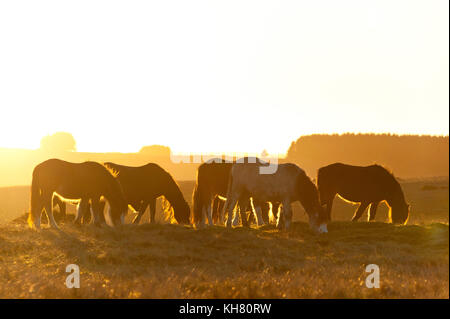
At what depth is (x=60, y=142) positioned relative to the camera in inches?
3748

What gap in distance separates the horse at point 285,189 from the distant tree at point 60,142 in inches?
3286

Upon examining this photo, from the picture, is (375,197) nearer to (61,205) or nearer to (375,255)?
(375,255)

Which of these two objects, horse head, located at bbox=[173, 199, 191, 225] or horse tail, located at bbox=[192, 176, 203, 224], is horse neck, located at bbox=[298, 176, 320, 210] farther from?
horse head, located at bbox=[173, 199, 191, 225]

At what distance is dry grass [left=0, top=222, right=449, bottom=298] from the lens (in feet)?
27.5

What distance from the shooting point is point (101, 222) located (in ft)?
57.6

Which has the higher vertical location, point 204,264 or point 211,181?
point 211,181

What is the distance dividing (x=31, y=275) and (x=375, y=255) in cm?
752

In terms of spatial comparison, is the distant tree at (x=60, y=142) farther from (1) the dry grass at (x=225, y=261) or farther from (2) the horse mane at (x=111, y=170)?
(1) the dry grass at (x=225, y=261)

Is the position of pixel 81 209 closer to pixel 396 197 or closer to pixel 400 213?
pixel 396 197

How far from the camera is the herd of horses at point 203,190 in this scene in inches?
631

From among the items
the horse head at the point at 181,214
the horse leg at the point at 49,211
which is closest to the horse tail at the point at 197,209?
the horse head at the point at 181,214

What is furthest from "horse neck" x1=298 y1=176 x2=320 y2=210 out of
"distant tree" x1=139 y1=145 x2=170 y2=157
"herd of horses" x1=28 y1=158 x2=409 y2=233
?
"distant tree" x1=139 y1=145 x2=170 y2=157
